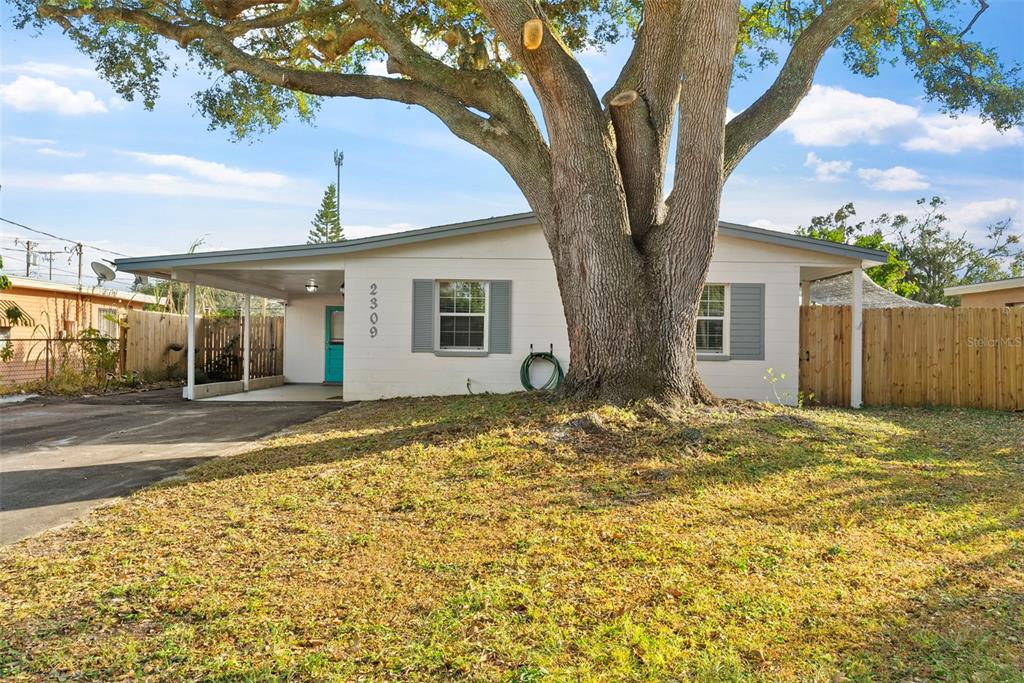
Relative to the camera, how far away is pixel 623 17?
1089 centimetres

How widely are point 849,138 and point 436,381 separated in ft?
78.5

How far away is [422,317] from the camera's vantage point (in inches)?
431

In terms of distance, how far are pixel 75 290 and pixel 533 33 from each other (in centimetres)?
1586

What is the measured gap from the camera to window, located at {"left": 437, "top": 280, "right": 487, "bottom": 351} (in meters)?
11.0

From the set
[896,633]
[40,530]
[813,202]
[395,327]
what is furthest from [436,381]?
[813,202]

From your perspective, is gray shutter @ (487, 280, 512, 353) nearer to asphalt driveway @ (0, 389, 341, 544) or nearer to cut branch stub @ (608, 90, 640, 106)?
asphalt driveway @ (0, 389, 341, 544)

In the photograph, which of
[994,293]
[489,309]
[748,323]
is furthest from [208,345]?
[994,293]

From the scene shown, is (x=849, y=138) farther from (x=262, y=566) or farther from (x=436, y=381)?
(x=262, y=566)

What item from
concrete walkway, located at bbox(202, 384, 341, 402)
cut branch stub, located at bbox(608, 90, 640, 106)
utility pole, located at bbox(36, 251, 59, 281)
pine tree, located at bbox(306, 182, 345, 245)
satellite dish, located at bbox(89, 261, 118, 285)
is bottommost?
concrete walkway, located at bbox(202, 384, 341, 402)

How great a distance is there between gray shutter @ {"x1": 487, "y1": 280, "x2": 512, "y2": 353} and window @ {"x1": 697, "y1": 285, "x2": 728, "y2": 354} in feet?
11.2

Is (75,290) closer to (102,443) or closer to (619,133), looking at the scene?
(102,443)

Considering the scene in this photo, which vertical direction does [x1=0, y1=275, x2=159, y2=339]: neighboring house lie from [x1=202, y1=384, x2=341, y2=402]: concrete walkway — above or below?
above

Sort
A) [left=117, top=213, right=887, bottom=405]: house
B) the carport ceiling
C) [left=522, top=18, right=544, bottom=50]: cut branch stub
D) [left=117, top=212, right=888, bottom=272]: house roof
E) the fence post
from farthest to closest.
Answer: the fence post
the carport ceiling
[left=117, top=213, right=887, bottom=405]: house
[left=117, top=212, right=888, bottom=272]: house roof
[left=522, top=18, right=544, bottom=50]: cut branch stub

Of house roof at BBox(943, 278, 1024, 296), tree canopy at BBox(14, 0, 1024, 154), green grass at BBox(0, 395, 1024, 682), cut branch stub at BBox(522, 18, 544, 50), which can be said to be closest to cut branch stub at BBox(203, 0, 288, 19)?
tree canopy at BBox(14, 0, 1024, 154)
